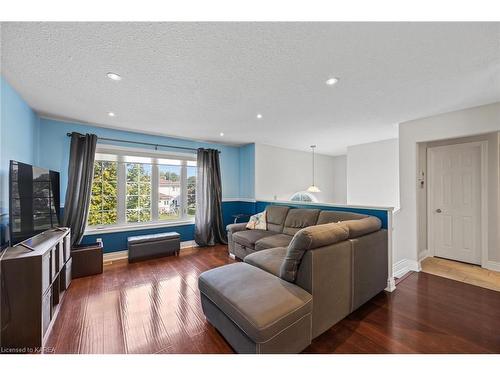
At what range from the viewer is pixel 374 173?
491cm

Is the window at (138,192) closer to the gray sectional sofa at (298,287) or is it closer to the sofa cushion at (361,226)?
the gray sectional sofa at (298,287)

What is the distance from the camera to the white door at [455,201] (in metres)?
3.19

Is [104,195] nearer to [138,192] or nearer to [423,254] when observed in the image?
[138,192]

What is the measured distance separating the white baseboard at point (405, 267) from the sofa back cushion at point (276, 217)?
71.2 inches

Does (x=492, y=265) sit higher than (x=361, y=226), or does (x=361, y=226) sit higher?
(x=361, y=226)

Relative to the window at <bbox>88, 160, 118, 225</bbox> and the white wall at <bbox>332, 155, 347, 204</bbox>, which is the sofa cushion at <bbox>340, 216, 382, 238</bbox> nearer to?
the window at <bbox>88, 160, 118, 225</bbox>

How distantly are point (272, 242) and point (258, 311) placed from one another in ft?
5.41

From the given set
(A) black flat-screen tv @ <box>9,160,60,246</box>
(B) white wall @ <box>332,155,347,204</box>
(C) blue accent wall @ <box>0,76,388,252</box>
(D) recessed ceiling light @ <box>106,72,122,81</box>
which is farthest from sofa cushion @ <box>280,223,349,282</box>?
(B) white wall @ <box>332,155,347,204</box>

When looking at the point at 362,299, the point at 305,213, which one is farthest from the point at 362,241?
the point at 305,213

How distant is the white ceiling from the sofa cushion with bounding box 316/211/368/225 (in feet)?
4.96

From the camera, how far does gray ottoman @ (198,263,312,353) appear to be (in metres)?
1.24

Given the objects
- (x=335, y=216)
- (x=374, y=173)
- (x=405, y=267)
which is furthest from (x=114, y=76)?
(x=374, y=173)

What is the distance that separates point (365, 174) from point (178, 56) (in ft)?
16.6
